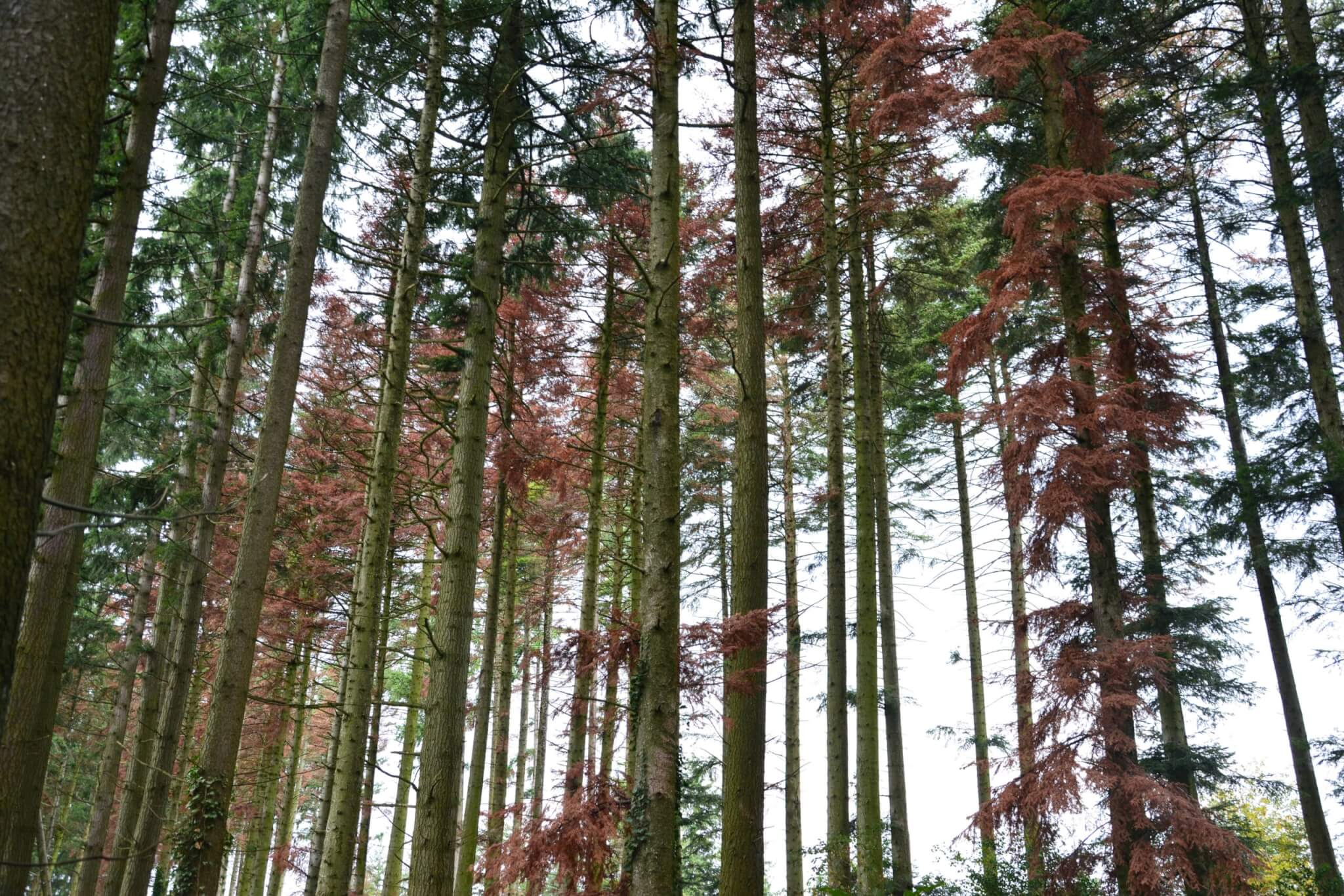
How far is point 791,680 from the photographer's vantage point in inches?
731

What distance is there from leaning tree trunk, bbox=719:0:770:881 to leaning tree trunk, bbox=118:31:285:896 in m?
5.19

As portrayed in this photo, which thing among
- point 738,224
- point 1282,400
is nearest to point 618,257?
point 738,224

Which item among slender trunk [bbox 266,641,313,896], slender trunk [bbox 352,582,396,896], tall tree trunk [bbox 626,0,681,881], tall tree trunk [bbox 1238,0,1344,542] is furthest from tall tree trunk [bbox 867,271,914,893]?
slender trunk [bbox 266,641,313,896]

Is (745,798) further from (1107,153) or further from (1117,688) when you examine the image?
(1107,153)

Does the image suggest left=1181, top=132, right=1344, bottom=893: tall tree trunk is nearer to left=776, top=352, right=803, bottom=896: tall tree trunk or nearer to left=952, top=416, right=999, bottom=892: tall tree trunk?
left=952, top=416, right=999, bottom=892: tall tree trunk

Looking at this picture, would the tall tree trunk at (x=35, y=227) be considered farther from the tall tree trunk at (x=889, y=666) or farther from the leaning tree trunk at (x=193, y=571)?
the tall tree trunk at (x=889, y=666)

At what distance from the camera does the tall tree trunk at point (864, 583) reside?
33.8 feet

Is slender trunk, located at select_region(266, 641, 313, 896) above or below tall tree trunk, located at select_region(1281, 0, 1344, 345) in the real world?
below

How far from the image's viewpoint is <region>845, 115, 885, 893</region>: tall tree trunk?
10312 millimetres

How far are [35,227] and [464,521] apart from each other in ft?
17.0

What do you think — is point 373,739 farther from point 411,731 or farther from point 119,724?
point 119,724

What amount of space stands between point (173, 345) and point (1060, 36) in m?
14.4

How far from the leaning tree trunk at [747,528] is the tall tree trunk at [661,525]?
0.59 m

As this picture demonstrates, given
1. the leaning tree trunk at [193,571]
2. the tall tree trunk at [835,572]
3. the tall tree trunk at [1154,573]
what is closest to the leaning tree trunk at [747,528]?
the tall tree trunk at [835,572]
